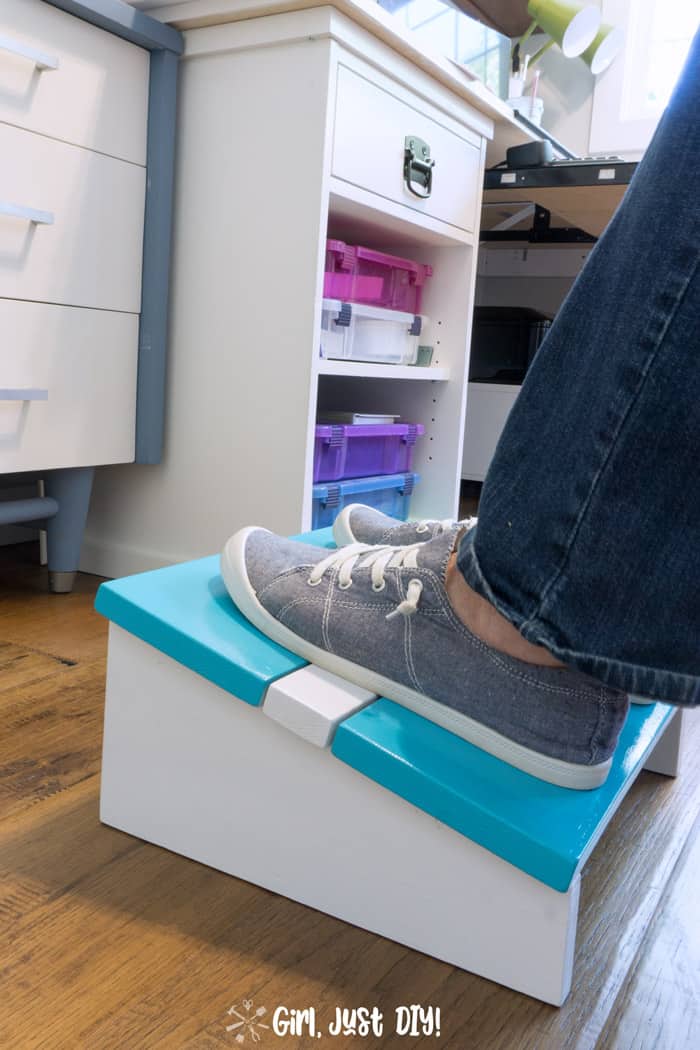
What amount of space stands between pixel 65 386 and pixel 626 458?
3.29 ft

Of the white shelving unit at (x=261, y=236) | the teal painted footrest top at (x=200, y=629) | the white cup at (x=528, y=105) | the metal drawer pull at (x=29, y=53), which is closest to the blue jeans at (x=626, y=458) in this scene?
the teal painted footrest top at (x=200, y=629)

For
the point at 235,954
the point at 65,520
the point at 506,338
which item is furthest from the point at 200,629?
the point at 506,338

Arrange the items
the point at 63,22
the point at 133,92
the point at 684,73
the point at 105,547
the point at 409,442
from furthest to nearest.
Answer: the point at 409,442 < the point at 105,547 < the point at 133,92 < the point at 63,22 < the point at 684,73

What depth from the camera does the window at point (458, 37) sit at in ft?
5.02

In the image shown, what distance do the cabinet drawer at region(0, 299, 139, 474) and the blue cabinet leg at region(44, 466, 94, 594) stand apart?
49mm

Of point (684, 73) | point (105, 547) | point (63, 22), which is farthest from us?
point (105, 547)

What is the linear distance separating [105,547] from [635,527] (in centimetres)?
123

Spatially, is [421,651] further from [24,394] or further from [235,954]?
[24,394]

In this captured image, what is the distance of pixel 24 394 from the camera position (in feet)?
3.95

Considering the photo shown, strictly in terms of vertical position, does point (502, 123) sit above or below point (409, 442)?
above

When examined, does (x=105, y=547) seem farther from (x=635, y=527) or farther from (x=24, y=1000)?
(x=635, y=527)

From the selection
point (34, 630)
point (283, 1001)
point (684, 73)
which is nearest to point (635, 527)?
point (684, 73)

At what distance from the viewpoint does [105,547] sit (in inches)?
61.6

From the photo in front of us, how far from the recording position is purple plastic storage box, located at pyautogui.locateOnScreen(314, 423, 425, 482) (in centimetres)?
145
